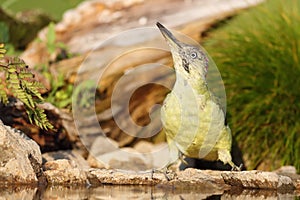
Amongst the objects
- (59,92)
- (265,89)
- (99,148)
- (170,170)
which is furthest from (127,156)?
(265,89)

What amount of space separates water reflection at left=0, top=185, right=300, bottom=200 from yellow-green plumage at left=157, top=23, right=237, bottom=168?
50 centimetres

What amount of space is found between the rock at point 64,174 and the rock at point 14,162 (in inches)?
4.9

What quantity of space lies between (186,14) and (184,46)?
331 cm

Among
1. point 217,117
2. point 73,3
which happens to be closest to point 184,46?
point 217,117

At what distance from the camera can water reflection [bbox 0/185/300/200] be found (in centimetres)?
410

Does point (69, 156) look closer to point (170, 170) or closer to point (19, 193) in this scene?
point (170, 170)

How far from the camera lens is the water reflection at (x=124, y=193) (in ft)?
Answer: 13.4

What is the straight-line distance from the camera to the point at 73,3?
11.3 m

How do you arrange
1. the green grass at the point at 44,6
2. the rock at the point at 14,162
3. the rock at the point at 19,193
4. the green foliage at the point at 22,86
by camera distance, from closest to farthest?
the rock at the point at 19,193 < the rock at the point at 14,162 < the green foliage at the point at 22,86 < the green grass at the point at 44,6

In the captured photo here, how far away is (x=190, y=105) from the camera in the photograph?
4941 millimetres

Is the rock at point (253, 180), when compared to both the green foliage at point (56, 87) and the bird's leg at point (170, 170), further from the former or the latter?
the green foliage at point (56, 87)

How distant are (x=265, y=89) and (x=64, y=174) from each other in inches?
101

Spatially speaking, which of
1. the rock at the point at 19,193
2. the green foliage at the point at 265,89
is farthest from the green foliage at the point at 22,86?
the green foliage at the point at 265,89

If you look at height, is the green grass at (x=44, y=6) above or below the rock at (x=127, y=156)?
above
